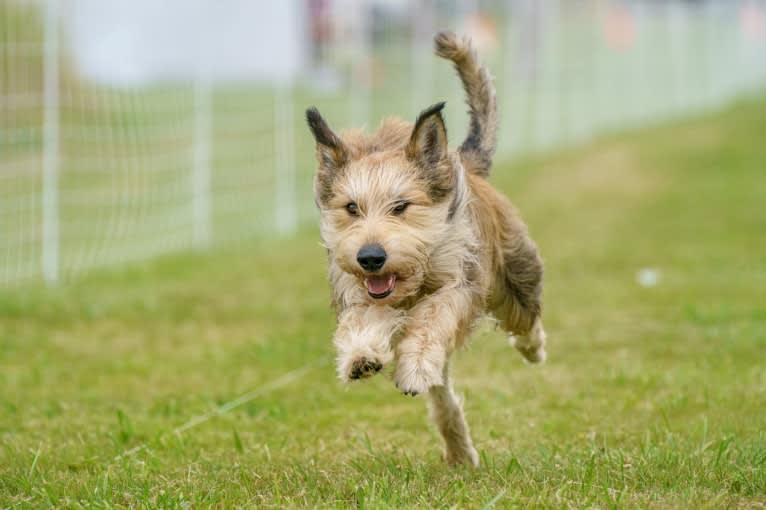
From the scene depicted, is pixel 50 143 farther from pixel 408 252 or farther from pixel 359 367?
pixel 359 367

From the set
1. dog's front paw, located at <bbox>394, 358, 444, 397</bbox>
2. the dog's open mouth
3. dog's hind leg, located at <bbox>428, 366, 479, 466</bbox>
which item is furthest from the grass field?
the dog's open mouth

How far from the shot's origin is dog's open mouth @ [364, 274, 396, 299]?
4166 millimetres

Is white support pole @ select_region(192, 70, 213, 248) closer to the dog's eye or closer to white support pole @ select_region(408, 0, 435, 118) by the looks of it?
white support pole @ select_region(408, 0, 435, 118)

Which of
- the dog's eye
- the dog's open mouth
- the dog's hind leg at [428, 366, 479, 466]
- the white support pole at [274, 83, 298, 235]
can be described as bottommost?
A: the white support pole at [274, 83, 298, 235]

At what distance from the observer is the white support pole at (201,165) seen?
12219 mm

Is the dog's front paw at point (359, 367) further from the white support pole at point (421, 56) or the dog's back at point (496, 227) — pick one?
the white support pole at point (421, 56)

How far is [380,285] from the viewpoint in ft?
13.7

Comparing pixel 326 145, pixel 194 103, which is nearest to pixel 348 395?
→ pixel 326 145

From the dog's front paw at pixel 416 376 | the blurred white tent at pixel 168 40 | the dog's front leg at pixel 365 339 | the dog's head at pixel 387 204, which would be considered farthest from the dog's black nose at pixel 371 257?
the blurred white tent at pixel 168 40

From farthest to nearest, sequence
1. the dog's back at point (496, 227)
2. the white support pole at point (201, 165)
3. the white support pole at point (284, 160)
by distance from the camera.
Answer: the white support pole at point (284, 160) → the white support pole at point (201, 165) → the dog's back at point (496, 227)

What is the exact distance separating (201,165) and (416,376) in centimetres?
871

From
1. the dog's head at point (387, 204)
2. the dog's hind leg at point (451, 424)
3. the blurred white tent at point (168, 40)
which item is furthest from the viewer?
the blurred white tent at point (168, 40)

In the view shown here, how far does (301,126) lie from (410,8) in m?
3.22

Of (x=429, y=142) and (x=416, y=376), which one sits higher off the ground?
(x=429, y=142)
